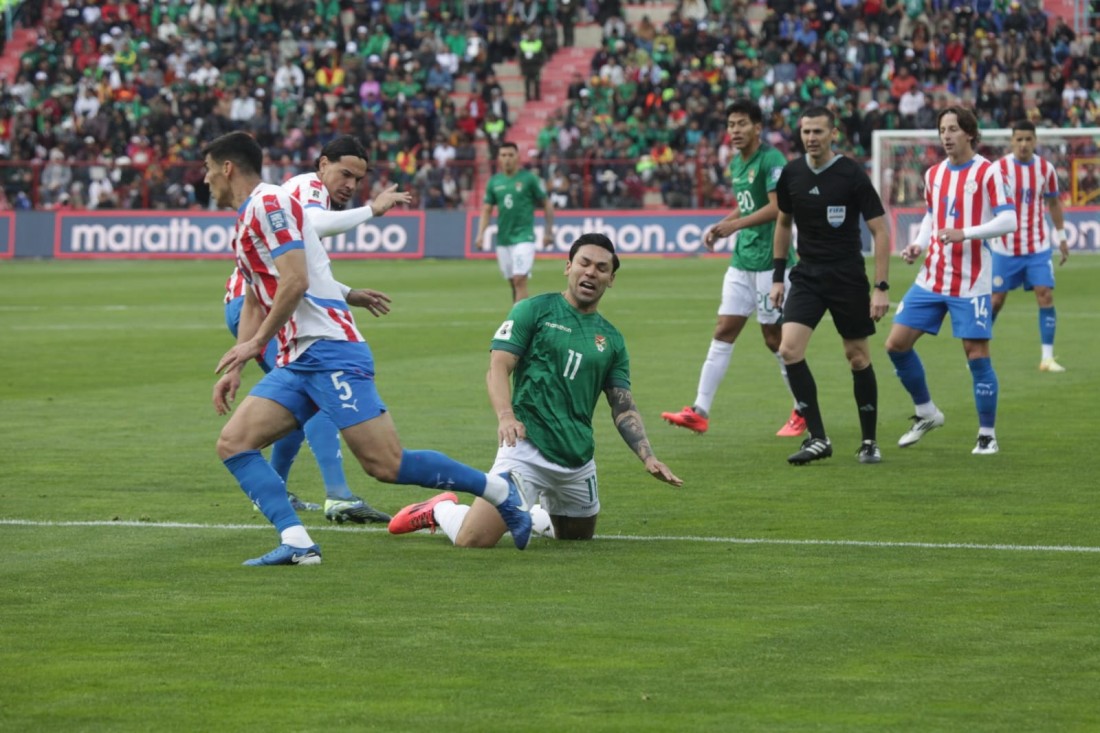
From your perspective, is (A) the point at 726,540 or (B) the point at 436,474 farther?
(A) the point at 726,540

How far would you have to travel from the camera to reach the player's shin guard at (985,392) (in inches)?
462

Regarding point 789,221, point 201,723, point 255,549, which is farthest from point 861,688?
point 789,221

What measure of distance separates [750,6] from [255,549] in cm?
3922

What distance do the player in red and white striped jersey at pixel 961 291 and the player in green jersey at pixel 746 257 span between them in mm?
1106

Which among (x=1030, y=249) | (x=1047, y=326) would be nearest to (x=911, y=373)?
(x=1047, y=326)

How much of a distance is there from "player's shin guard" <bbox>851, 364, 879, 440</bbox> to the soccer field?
0.91 ft

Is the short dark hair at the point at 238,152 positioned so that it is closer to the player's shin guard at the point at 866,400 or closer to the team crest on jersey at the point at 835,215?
the team crest on jersey at the point at 835,215

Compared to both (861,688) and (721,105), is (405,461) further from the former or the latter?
(721,105)

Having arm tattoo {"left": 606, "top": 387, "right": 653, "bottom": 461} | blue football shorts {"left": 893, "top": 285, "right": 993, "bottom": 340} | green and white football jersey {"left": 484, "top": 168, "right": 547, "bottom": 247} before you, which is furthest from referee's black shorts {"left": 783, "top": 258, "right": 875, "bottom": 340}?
green and white football jersey {"left": 484, "top": 168, "right": 547, "bottom": 247}

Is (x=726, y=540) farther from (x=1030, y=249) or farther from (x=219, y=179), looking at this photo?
(x=1030, y=249)

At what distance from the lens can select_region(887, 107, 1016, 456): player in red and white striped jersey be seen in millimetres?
11781

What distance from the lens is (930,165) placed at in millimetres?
35750

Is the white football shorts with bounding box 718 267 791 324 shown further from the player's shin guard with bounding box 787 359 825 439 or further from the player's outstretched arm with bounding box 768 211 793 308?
the player's shin guard with bounding box 787 359 825 439

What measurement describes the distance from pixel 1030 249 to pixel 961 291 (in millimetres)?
5815
